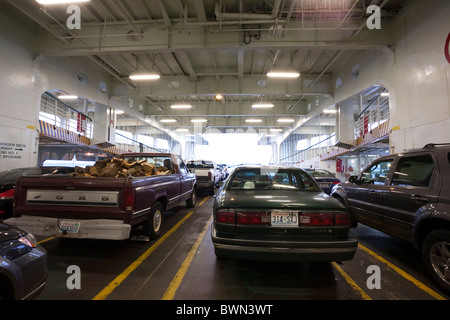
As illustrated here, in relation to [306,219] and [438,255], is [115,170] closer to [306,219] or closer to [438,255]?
[306,219]

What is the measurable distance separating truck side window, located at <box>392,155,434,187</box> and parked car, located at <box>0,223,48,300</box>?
4.57 meters

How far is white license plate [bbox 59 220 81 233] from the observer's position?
3.15m

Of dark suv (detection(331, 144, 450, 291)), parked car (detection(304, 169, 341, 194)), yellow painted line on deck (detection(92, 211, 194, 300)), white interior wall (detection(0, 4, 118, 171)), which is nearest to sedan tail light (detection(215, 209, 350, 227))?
dark suv (detection(331, 144, 450, 291))

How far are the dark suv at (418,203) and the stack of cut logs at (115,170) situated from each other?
4.49 m

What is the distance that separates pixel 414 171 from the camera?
3227 millimetres

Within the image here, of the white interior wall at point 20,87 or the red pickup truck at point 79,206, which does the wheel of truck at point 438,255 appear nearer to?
the red pickup truck at point 79,206

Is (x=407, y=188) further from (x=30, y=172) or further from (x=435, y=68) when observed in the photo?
(x=30, y=172)

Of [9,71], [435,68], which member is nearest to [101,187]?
[9,71]

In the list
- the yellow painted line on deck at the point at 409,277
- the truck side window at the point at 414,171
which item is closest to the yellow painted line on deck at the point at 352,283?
the yellow painted line on deck at the point at 409,277

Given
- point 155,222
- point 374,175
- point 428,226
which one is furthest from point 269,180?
point 374,175

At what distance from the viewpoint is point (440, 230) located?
2.49m

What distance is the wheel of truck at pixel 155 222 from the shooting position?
3.93 metres

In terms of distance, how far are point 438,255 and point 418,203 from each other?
2.11 feet

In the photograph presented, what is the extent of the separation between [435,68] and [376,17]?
2739 millimetres
